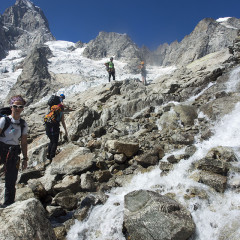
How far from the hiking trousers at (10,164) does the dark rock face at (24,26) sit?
115916 mm

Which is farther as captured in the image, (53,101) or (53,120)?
(53,101)

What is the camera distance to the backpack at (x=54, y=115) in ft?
21.9

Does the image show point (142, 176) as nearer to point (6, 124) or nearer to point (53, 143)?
point (53, 143)

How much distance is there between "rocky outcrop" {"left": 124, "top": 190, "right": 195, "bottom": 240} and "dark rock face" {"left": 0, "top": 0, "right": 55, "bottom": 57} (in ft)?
385

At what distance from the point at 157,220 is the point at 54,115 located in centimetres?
493

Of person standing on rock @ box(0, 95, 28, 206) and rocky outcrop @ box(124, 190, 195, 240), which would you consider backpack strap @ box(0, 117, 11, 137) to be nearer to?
person standing on rock @ box(0, 95, 28, 206)

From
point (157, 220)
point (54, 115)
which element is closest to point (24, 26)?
point (54, 115)

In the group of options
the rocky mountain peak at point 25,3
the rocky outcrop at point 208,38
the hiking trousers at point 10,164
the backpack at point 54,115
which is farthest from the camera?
the rocky mountain peak at point 25,3

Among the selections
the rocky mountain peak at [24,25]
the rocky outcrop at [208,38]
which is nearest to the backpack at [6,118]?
the rocky outcrop at [208,38]

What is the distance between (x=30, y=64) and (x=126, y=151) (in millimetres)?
60204

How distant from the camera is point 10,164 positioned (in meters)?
3.62

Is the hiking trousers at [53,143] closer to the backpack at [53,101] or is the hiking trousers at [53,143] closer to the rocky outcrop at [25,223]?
the backpack at [53,101]

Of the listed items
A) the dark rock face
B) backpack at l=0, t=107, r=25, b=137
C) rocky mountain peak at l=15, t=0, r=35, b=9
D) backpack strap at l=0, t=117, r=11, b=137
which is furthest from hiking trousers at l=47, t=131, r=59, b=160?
rocky mountain peak at l=15, t=0, r=35, b=9

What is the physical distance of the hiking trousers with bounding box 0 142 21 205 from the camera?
354 cm
